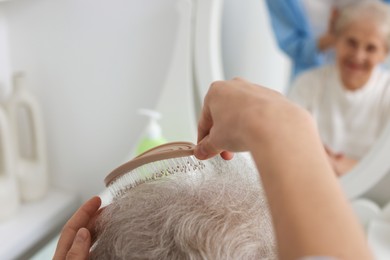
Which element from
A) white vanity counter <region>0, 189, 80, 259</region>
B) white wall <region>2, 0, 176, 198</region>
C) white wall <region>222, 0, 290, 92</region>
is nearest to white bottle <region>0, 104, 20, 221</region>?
white vanity counter <region>0, 189, 80, 259</region>

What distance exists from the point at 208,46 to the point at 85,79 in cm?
35

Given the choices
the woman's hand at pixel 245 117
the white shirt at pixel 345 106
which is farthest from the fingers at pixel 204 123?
the white shirt at pixel 345 106

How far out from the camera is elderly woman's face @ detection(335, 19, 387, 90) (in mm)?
730

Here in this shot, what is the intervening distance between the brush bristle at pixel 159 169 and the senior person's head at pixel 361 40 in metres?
0.47

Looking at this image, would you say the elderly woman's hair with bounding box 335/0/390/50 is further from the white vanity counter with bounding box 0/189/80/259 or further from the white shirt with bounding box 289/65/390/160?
the white vanity counter with bounding box 0/189/80/259

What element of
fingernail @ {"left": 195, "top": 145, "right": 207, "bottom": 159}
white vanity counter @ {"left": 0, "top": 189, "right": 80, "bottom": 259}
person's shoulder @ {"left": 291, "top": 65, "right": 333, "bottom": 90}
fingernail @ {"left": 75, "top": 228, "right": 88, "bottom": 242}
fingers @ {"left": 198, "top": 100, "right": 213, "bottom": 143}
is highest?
fingers @ {"left": 198, "top": 100, "right": 213, "bottom": 143}

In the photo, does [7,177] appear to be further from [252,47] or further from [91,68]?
[252,47]

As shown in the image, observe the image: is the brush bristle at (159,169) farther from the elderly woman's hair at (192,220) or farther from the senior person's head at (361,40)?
the senior person's head at (361,40)

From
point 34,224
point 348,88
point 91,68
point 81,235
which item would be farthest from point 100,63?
point 81,235

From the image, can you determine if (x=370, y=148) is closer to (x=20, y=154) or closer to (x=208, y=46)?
(x=208, y=46)

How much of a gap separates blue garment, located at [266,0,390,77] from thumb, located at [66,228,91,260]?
54 cm

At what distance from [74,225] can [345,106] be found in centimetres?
55

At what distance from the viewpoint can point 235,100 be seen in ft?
1.07

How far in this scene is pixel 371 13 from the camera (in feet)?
2.38
